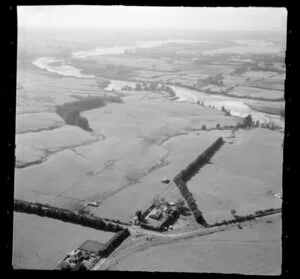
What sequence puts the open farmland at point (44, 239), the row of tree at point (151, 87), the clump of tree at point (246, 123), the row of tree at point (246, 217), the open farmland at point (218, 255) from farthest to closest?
the row of tree at point (151, 87), the clump of tree at point (246, 123), the row of tree at point (246, 217), the open farmland at point (44, 239), the open farmland at point (218, 255)

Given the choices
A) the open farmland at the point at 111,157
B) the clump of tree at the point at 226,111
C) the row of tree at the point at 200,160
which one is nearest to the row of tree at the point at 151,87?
the clump of tree at the point at 226,111

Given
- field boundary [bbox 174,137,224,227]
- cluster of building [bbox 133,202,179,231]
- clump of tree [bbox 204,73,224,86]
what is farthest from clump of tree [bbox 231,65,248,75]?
cluster of building [bbox 133,202,179,231]

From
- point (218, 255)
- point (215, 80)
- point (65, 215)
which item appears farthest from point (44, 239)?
point (215, 80)

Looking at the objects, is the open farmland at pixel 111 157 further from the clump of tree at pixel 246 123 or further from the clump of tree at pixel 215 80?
the clump of tree at pixel 215 80

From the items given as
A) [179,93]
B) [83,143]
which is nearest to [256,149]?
[83,143]

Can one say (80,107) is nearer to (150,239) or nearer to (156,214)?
→ (156,214)

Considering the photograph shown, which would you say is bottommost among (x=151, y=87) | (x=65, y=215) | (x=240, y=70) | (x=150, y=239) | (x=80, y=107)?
(x=150, y=239)
